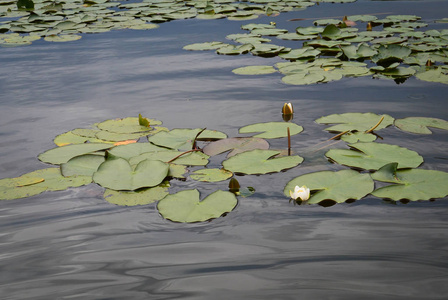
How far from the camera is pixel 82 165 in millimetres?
2041

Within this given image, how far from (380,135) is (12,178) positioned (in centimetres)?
161

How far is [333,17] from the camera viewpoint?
523 centimetres

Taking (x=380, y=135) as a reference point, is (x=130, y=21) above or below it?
above

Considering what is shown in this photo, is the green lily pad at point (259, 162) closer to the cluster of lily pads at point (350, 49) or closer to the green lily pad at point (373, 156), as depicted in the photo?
the green lily pad at point (373, 156)

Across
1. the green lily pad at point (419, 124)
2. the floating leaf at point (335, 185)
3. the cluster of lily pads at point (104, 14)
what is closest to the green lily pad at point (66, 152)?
the floating leaf at point (335, 185)

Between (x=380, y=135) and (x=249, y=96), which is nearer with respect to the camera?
(x=380, y=135)

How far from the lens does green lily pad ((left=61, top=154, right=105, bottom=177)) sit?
200cm

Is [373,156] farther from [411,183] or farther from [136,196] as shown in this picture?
[136,196]

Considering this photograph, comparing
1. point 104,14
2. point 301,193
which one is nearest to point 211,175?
point 301,193

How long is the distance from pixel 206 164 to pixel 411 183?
2.61ft

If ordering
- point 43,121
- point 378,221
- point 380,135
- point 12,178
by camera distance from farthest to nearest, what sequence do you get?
point 43,121 < point 380,135 < point 12,178 < point 378,221

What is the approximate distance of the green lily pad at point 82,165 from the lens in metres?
2.00

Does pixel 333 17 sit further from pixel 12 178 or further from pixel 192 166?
pixel 12 178

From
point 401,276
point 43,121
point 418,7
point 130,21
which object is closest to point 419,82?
point 401,276
